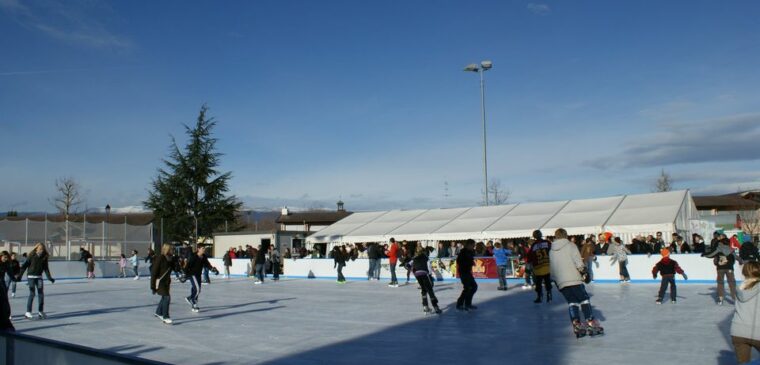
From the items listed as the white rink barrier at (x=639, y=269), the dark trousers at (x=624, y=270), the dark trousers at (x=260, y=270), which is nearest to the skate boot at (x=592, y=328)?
the white rink barrier at (x=639, y=269)

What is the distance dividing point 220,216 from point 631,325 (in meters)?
44.7

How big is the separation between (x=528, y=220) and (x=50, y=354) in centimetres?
2718

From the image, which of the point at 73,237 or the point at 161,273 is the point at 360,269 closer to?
the point at 73,237

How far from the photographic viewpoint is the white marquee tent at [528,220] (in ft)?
89.8

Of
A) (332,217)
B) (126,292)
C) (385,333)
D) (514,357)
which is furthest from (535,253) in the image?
(332,217)

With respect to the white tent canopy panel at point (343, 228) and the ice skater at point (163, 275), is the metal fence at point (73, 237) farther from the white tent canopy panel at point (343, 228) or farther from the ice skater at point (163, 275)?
the ice skater at point (163, 275)

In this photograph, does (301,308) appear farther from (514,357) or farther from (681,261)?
(681,261)

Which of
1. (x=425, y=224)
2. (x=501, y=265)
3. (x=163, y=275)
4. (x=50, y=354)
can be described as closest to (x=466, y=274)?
(x=163, y=275)

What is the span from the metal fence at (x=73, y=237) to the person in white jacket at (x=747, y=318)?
3427 cm

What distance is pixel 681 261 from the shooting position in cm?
2147

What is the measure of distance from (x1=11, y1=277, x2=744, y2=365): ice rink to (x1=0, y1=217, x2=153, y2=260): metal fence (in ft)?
51.7

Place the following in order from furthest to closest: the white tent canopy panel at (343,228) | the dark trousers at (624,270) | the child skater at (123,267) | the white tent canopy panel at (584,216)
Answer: the white tent canopy panel at (343,228) → the child skater at (123,267) → the white tent canopy panel at (584,216) → the dark trousers at (624,270)

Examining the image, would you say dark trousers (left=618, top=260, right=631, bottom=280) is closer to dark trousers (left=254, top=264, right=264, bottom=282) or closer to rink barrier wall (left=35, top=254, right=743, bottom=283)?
rink barrier wall (left=35, top=254, right=743, bottom=283)

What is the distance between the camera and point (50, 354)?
209 inches
